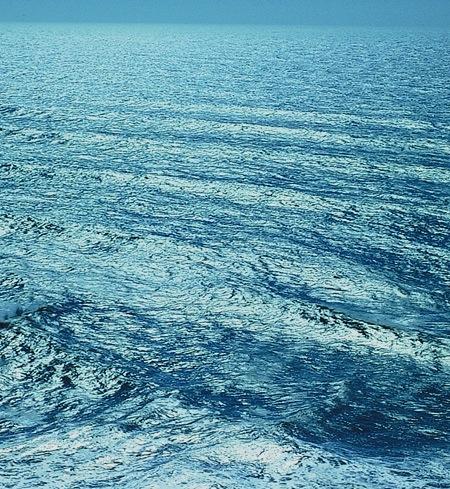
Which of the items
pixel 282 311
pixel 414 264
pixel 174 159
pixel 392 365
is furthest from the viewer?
pixel 174 159

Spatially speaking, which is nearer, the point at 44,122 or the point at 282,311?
the point at 282,311

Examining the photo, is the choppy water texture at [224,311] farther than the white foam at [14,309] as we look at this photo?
No

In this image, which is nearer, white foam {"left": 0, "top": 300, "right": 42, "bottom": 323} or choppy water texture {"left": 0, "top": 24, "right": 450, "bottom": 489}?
choppy water texture {"left": 0, "top": 24, "right": 450, "bottom": 489}

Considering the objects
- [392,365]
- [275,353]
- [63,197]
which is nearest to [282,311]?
[275,353]

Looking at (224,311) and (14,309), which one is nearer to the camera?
(14,309)

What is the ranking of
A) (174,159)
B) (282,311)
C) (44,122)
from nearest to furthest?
(282,311), (174,159), (44,122)

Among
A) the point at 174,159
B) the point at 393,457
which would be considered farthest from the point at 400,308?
the point at 174,159

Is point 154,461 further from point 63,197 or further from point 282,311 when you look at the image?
point 63,197
